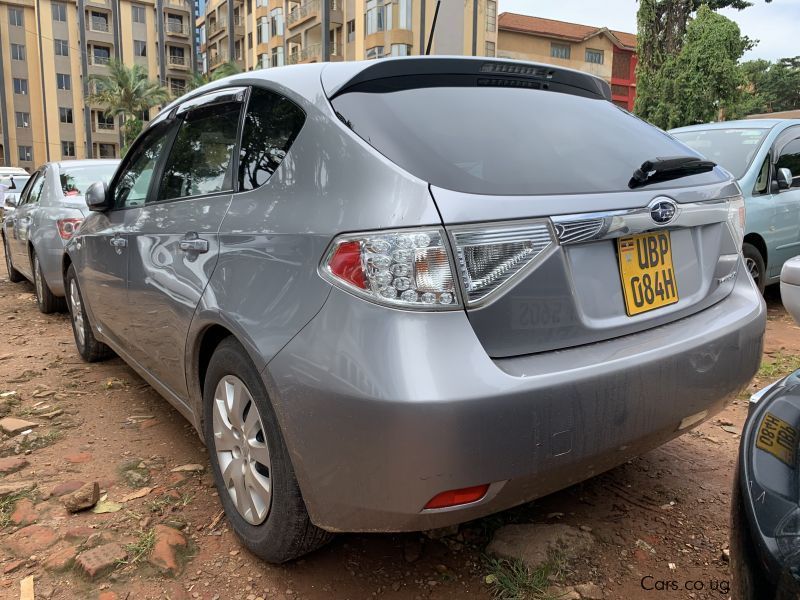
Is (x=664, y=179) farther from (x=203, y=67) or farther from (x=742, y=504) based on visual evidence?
(x=203, y=67)

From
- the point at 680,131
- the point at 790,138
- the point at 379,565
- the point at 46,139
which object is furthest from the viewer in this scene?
the point at 46,139

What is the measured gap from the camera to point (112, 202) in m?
3.48

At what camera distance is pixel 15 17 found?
56656 mm

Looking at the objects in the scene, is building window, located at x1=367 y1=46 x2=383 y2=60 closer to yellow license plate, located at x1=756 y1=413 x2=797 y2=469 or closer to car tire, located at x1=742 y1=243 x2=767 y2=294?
car tire, located at x1=742 y1=243 x2=767 y2=294

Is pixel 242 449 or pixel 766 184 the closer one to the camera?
pixel 242 449

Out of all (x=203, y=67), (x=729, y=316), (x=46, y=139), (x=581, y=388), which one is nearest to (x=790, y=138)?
(x=729, y=316)

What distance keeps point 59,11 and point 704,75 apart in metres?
53.5

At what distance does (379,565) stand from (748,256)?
15.0 feet

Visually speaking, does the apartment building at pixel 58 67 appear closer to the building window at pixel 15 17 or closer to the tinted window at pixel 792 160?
the building window at pixel 15 17

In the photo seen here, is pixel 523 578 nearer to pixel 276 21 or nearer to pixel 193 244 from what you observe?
pixel 193 244

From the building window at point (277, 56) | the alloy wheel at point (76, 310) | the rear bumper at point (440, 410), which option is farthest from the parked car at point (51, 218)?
the building window at point (277, 56)

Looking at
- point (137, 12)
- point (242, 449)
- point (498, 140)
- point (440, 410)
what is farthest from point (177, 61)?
point (440, 410)

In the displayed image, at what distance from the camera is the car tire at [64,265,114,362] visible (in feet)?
14.3

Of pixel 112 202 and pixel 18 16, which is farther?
pixel 18 16
